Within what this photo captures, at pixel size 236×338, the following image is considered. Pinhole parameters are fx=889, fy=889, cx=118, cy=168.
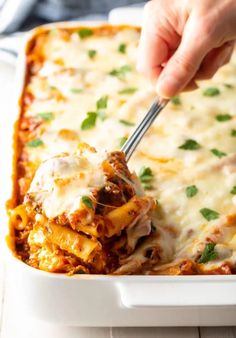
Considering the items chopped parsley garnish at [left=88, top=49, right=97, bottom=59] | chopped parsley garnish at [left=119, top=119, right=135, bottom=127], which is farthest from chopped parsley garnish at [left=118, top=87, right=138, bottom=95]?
chopped parsley garnish at [left=88, top=49, right=97, bottom=59]

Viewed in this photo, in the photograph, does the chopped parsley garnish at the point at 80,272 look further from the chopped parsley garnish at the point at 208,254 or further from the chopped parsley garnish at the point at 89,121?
the chopped parsley garnish at the point at 89,121

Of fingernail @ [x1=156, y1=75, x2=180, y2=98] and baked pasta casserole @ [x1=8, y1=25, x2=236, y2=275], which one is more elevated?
fingernail @ [x1=156, y1=75, x2=180, y2=98]

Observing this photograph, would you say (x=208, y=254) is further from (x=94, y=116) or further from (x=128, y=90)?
(x=128, y=90)

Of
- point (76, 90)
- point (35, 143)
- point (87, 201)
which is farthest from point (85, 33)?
point (87, 201)

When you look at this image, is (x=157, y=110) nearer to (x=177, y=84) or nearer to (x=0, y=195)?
(x=177, y=84)

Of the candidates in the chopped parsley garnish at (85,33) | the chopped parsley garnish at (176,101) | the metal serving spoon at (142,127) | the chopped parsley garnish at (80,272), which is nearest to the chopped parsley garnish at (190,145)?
the metal serving spoon at (142,127)

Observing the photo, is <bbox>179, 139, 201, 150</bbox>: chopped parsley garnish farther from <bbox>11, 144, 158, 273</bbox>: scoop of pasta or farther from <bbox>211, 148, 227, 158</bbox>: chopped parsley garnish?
<bbox>11, 144, 158, 273</bbox>: scoop of pasta
